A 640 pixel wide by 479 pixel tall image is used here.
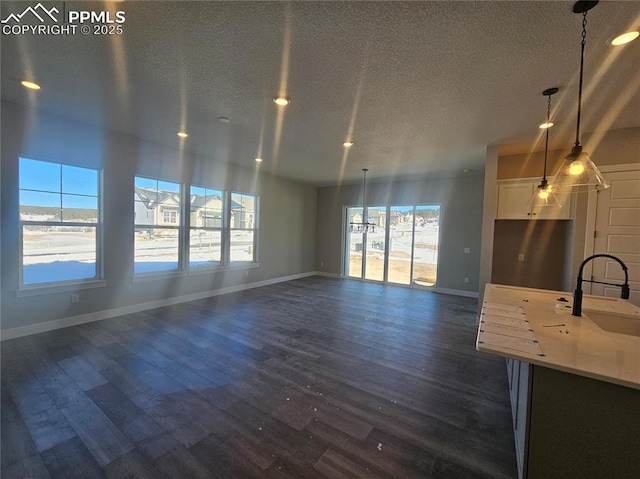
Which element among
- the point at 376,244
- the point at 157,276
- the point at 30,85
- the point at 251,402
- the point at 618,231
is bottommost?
the point at 251,402

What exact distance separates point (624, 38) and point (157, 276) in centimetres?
607

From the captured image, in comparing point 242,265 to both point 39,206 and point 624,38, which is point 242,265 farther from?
point 624,38

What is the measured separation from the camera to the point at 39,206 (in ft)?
11.5

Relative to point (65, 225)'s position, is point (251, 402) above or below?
below

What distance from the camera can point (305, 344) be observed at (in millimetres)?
3373

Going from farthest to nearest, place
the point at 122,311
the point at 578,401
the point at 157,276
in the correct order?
the point at 157,276, the point at 122,311, the point at 578,401

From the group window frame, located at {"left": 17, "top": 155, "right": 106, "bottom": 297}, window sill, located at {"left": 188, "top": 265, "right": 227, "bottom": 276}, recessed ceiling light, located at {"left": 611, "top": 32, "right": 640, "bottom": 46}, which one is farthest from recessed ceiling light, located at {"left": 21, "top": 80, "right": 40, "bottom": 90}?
recessed ceiling light, located at {"left": 611, "top": 32, "right": 640, "bottom": 46}

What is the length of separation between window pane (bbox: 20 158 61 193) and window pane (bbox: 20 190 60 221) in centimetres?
8

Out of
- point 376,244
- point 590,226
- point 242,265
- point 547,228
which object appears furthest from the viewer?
point 376,244

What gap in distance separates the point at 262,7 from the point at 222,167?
4.39 m

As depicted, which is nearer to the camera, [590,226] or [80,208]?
[590,226]

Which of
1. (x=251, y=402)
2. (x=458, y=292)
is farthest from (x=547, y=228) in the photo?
(x=251, y=402)

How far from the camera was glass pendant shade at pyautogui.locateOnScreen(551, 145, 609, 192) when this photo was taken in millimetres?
1741

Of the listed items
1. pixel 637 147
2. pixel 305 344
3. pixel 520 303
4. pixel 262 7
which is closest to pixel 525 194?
pixel 637 147
